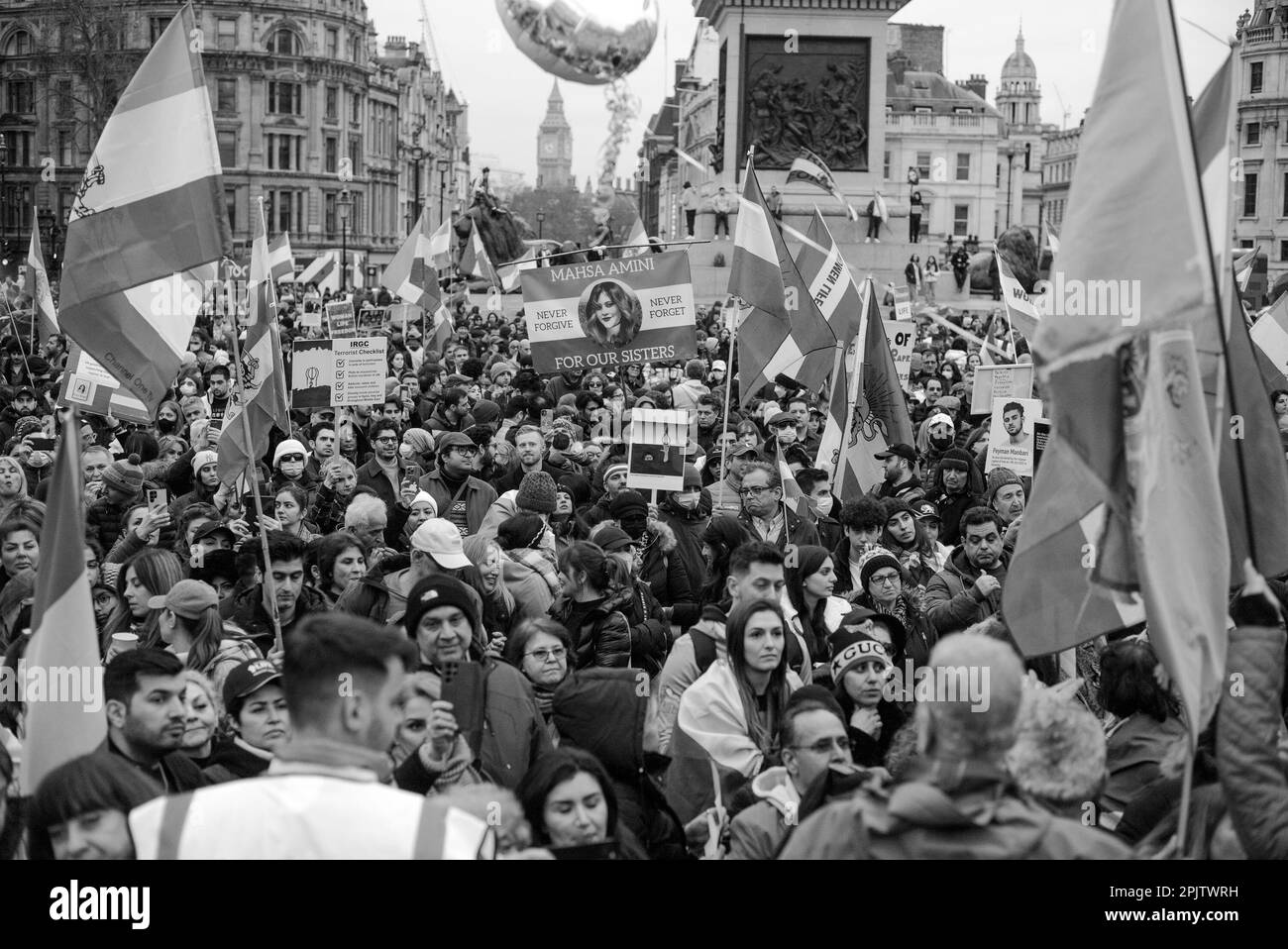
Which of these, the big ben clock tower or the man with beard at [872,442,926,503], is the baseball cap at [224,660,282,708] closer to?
the man with beard at [872,442,926,503]

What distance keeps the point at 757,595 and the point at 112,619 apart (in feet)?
7.92

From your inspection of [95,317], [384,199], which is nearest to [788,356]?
[95,317]

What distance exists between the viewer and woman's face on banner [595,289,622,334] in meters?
12.7

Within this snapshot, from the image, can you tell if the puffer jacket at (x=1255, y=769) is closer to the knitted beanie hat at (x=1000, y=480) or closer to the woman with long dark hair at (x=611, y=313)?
the knitted beanie hat at (x=1000, y=480)

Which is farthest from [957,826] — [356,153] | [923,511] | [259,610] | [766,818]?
[356,153]

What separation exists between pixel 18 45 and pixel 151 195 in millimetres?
77996

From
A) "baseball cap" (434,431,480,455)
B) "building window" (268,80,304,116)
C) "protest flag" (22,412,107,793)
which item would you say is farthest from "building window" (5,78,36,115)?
"protest flag" (22,412,107,793)

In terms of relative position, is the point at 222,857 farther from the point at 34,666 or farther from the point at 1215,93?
the point at 1215,93

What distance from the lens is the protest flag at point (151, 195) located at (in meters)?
6.99

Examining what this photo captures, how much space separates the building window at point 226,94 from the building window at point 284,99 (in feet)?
5.95

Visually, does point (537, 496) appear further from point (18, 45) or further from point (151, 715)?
point (18, 45)

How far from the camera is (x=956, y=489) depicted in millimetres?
10188

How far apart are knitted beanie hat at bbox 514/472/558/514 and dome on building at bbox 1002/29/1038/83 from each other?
137746 mm

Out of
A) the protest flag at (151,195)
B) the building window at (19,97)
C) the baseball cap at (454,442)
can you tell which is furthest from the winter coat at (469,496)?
the building window at (19,97)
